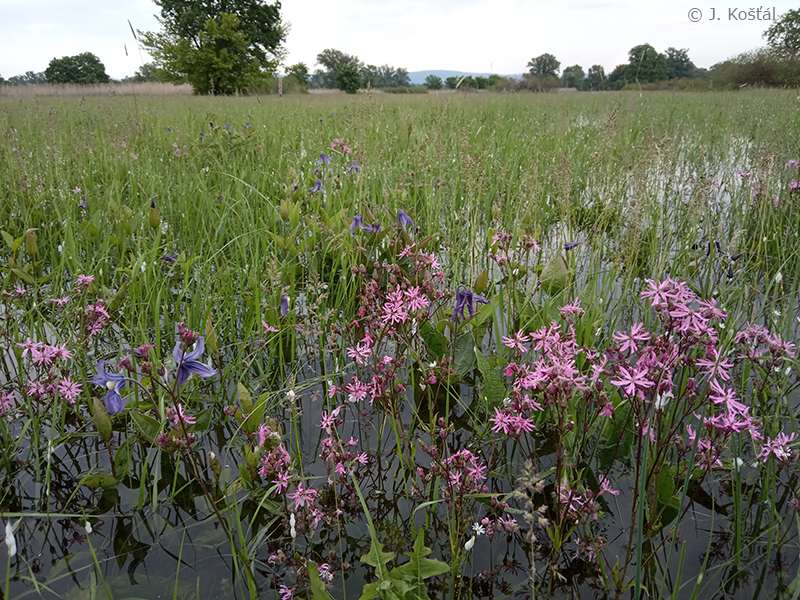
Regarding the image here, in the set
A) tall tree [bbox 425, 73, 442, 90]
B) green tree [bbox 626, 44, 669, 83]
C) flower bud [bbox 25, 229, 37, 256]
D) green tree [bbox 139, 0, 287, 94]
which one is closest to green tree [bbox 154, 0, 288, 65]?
green tree [bbox 139, 0, 287, 94]

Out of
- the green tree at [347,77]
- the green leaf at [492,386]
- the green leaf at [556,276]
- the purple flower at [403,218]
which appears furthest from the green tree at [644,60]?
the green tree at [347,77]

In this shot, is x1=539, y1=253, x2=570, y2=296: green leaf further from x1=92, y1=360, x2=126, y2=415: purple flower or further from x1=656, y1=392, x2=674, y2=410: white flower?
x1=92, y1=360, x2=126, y2=415: purple flower

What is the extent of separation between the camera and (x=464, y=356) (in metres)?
1.98

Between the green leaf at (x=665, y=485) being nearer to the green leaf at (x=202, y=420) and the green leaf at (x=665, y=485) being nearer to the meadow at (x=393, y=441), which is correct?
the meadow at (x=393, y=441)

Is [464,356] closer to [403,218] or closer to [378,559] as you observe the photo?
[403,218]

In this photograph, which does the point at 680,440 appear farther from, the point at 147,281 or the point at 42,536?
the point at 147,281

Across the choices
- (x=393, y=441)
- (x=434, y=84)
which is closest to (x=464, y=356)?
(x=393, y=441)

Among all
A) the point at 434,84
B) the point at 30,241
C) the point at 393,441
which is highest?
the point at 434,84

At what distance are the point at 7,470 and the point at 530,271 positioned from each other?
7.82ft

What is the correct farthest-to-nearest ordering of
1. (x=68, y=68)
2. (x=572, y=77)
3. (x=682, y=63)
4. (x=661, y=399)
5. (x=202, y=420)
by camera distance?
1. (x=68, y=68)
2. (x=682, y=63)
3. (x=572, y=77)
4. (x=202, y=420)
5. (x=661, y=399)

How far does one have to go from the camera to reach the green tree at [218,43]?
1160 inches

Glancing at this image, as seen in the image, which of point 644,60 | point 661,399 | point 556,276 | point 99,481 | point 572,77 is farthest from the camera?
point 572,77

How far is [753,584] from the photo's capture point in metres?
1.22

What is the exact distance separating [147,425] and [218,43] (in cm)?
3509
